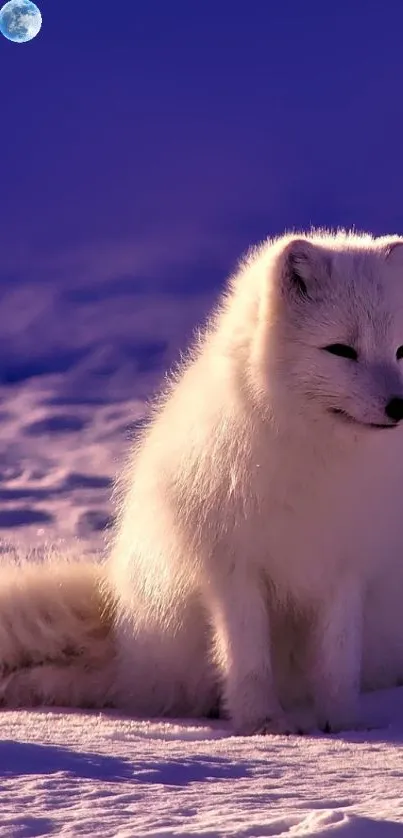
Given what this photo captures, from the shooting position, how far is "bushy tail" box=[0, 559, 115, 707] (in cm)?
407

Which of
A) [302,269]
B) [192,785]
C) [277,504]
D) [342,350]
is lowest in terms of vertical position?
[192,785]

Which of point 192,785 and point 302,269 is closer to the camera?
point 192,785

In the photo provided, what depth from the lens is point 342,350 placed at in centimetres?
327

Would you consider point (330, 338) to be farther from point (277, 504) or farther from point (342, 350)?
point (277, 504)

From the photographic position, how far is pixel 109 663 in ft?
13.4

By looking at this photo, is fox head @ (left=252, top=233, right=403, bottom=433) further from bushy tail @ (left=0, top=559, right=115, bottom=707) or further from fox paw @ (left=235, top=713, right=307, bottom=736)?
bushy tail @ (left=0, top=559, right=115, bottom=707)

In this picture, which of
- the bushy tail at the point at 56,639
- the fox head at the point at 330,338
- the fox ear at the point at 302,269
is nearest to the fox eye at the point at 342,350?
the fox head at the point at 330,338

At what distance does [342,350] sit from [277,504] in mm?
492

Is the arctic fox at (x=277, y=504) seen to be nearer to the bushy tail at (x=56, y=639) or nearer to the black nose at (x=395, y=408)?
the black nose at (x=395, y=408)

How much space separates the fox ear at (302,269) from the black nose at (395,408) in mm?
403

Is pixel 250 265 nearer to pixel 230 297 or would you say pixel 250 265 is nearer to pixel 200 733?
pixel 230 297

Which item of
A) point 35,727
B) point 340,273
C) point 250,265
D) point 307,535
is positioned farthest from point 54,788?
point 250,265

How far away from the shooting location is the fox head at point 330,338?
10.5 ft

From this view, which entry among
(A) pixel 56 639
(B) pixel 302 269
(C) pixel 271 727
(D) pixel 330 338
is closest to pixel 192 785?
(C) pixel 271 727
